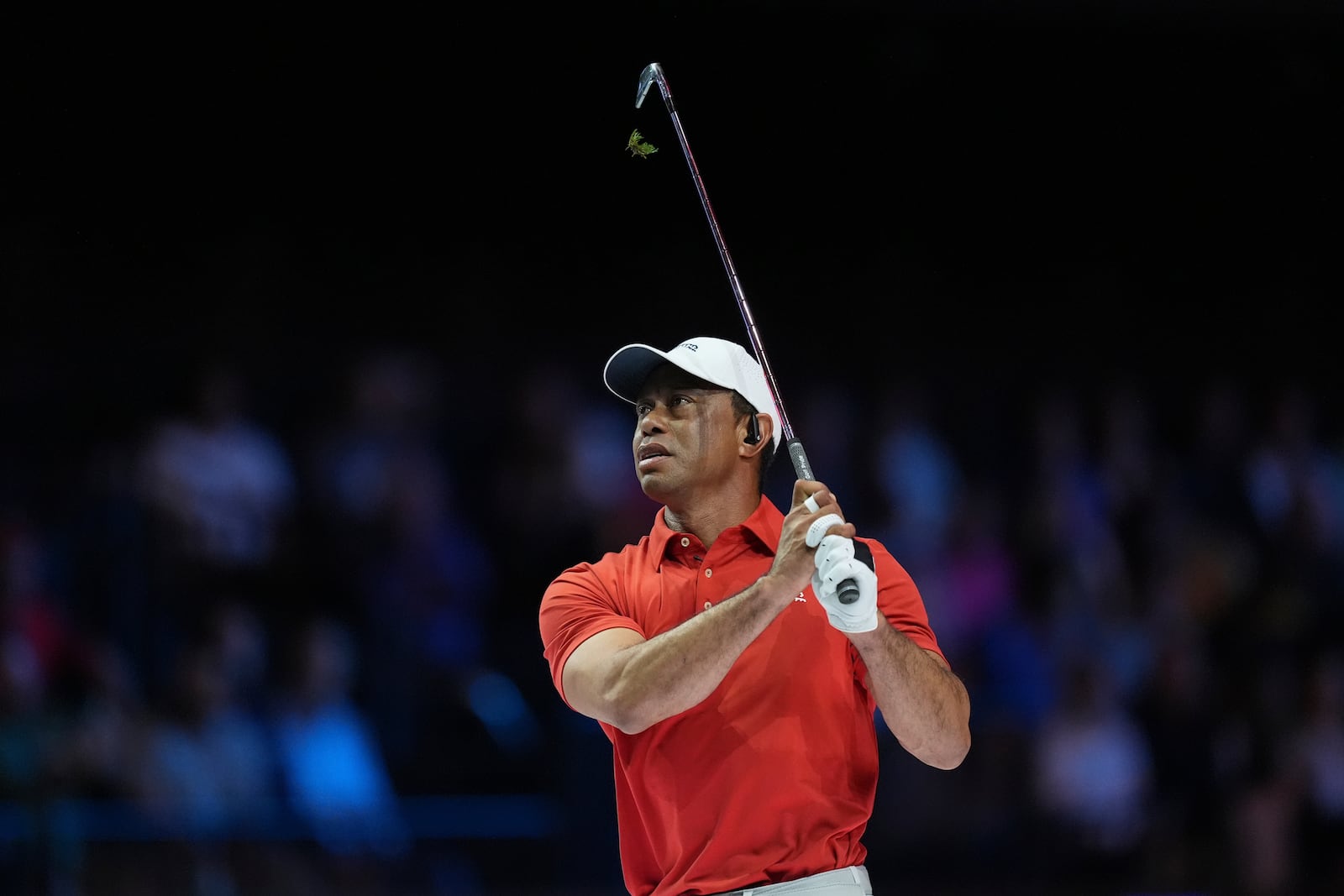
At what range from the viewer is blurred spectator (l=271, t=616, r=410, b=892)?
579 centimetres

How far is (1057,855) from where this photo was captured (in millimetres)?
6520

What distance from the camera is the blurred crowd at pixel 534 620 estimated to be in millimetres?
5777

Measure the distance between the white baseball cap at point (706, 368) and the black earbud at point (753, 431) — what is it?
0.08 ft

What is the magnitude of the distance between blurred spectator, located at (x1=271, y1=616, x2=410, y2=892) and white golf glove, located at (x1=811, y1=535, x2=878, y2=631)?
13.1 feet

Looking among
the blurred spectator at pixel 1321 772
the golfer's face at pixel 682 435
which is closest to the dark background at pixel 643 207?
the blurred spectator at pixel 1321 772

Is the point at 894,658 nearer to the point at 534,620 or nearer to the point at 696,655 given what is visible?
the point at 696,655

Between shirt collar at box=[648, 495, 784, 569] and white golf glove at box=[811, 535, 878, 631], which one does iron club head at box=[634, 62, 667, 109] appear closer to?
shirt collar at box=[648, 495, 784, 569]

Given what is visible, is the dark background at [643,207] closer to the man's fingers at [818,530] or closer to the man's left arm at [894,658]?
the man's left arm at [894,658]

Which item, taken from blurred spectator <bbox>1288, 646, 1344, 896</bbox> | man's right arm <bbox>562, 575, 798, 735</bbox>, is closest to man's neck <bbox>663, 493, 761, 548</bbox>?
man's right arm <bbox>562, 575, 798, 735</bbox>

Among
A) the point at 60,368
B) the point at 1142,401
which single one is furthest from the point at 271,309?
the point at 1142,401

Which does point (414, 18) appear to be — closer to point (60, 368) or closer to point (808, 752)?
point (60, 368)

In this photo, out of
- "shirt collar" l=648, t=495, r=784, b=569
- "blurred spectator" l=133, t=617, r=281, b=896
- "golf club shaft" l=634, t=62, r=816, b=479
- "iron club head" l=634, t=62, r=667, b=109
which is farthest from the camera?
"blurred spectator" l=133, t=617, r=281, b=896

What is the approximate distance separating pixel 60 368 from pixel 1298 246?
684 cm

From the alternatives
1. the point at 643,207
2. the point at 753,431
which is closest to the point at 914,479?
the point at 643,207
